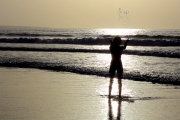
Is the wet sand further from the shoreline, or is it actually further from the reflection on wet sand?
the shoreline

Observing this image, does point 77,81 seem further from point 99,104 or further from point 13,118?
point 13,118

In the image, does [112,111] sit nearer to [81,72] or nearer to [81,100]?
[81,100]

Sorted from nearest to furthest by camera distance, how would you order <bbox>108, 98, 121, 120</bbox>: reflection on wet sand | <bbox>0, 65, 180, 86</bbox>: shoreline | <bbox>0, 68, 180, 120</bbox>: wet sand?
<bbox>108, 98, 121, 120</bbox>: reflection on wet sand, <bbox>0, 68, 180, 120</bbox>: wet sand, <bbox>0, 65, 180, 86</bbox>: shoreline

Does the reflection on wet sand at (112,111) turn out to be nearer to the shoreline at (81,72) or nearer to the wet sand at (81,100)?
the wet sand at (81,100)

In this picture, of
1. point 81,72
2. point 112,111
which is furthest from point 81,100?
point 81,72

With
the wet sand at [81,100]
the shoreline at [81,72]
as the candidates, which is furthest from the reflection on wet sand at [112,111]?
the shoreline at [81,72]

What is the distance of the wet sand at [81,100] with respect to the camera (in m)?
8.30

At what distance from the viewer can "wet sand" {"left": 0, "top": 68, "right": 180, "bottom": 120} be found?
8.30 metres

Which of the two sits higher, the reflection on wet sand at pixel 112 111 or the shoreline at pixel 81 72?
the shoreline at pixel 81 72

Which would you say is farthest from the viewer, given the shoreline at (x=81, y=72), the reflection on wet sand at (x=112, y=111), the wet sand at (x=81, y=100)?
the shoreline at (x=81, y=72)

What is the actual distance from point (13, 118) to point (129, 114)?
2493 millimetres

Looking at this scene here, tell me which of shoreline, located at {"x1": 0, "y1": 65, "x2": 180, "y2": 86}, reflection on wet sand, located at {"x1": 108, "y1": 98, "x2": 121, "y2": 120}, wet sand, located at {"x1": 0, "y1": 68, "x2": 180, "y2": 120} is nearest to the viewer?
reflection on wet sand, located at {"x1": 108, "y1": 98, "x2": 121, "y2": 120}

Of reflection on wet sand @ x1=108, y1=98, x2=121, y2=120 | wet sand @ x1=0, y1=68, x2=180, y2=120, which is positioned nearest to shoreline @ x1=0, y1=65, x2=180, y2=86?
wet sand @ x1=0, y1=68, x2=180, y2=120

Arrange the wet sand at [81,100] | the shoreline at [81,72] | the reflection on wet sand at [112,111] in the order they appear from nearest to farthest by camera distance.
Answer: the reflection on wet sand at [112,111] < the wet sand at [81,100] < the shoreline at [81,72]
